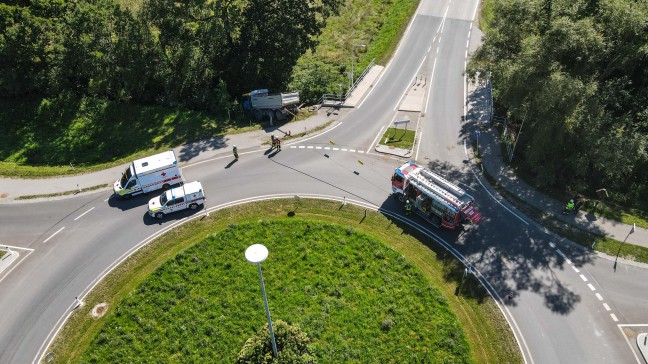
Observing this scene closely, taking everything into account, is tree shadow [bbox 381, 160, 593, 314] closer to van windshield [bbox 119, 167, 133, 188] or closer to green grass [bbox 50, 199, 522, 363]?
green grass [bbox 50, 199, 522, 363]

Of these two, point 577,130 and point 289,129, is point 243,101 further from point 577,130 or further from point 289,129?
point 577,130

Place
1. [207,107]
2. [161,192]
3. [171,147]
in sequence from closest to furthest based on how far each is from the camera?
[161,192], [171,147], [207,107]

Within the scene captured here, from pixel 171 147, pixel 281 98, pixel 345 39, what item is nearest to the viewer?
pixel 171 147

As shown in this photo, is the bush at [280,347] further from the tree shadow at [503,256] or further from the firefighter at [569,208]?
the firefighter at [569,208]

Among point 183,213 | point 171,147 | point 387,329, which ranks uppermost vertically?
point 171,147

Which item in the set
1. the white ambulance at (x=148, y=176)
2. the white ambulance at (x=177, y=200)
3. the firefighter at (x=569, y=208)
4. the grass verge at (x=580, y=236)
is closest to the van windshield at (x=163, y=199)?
the white ambulance at (x=177, y=200)

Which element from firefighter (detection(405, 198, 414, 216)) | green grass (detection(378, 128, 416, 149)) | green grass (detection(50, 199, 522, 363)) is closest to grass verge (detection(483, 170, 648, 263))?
firefighter (detection(405, 198, 414, 216))

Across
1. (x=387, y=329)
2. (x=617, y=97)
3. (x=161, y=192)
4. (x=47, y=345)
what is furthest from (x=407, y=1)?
(x=47, y=345)
